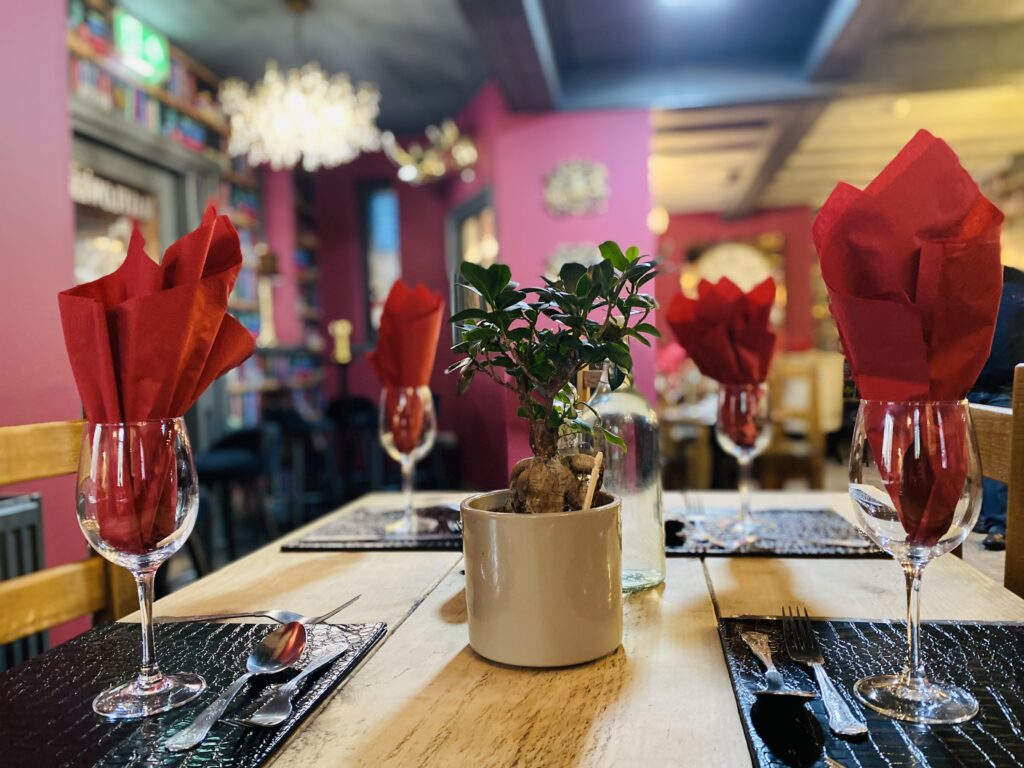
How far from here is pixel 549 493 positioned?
65cm

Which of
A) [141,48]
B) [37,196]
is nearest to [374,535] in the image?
[37,196]

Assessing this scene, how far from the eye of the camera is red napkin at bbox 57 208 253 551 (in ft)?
2.02

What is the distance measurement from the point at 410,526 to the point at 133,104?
12.3ft

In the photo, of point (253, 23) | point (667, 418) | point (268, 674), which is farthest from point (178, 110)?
point (268, 674)

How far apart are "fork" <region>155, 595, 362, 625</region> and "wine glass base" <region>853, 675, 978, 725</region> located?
472 millimetres

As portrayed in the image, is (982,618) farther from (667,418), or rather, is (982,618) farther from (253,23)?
(253,23)

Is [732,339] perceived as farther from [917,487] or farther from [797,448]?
[797,448]

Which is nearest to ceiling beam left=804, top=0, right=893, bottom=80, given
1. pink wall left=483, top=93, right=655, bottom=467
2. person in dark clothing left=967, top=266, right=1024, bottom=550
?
pink wall left=483, top=93, right=655, bottom=467

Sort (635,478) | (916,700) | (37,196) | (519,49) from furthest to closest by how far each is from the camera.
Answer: (519,49), (37,196), (635,478), (916,700)

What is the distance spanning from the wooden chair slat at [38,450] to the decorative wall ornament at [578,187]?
408cm

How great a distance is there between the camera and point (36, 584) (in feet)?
2.86

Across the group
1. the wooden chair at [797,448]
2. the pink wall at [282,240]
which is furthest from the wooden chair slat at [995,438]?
the pink wall at [282,240]

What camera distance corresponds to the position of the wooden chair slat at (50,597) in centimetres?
85

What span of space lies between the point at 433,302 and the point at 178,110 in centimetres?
398
